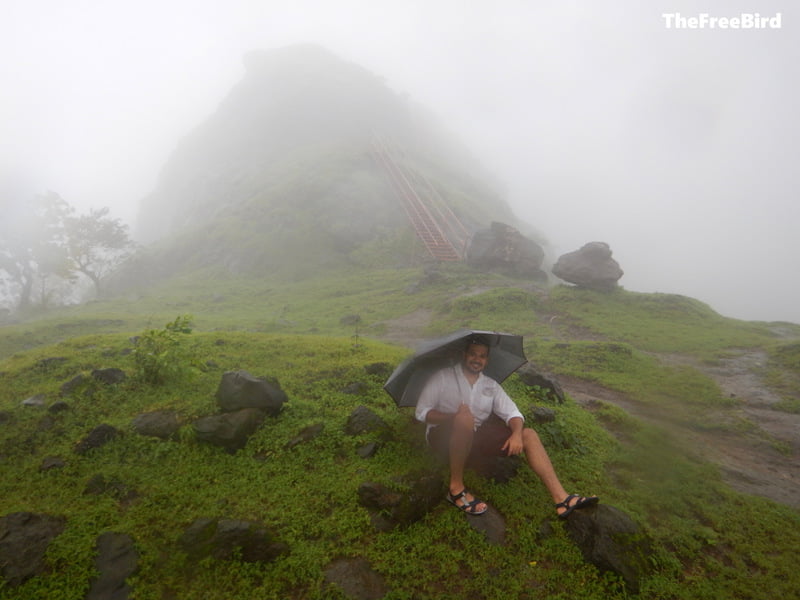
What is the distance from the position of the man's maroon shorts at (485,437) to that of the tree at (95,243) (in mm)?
38819

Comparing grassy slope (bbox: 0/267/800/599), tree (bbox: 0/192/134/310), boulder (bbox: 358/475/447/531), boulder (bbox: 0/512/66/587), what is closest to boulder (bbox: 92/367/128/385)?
grassy slope (bbox: 0/267/800/599)

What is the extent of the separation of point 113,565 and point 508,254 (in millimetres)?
27156

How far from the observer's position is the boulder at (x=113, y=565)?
3.96m

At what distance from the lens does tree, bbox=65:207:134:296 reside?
111 feet

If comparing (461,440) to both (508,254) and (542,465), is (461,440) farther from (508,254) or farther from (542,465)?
(508,254)

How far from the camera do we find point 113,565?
4215 mm

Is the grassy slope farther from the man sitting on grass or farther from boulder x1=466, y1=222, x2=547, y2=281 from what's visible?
boulder x1=466, y1=222, x2=547, y2=281

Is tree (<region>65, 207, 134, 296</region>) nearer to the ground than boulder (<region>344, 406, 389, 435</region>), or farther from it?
farther from it

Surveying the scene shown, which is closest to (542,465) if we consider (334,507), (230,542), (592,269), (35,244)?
(334,507)

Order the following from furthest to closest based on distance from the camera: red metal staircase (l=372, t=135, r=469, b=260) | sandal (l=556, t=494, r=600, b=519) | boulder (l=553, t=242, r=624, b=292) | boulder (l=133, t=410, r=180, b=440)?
red metal staircase (l=372, t=135, r=469, b=260) < boulder (l=553, t=242, r=624, b=292) < boulder (l=133, t=410, r=180, b=440) < sandal (l=556, t=494, r=600, b=519)

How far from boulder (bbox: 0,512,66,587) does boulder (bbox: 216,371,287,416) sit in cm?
243

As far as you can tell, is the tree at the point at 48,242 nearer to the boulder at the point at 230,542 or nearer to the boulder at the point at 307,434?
the boulder at the point at 307,434

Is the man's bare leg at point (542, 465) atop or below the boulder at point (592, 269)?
atop

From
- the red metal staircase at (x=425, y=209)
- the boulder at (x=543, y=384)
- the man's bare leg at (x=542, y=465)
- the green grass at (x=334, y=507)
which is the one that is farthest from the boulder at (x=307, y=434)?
the red metal staircase at (x=425, y=209)
